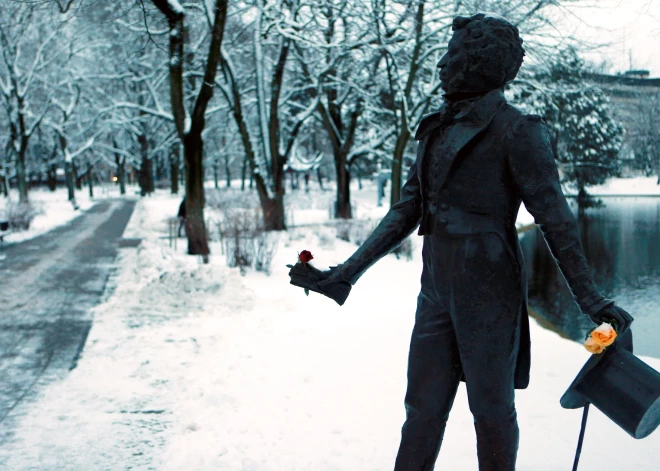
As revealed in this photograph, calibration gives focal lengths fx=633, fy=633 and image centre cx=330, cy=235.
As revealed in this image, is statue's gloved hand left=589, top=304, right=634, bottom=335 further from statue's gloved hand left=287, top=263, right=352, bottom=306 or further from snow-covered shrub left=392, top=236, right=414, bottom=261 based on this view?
snow-covered shrub left=392, top=236, right=414, bottom=261

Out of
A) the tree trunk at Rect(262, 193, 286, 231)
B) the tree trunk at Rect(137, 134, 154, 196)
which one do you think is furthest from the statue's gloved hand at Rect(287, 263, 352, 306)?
the tree trunk at Rect(137, 134, 154, 196)

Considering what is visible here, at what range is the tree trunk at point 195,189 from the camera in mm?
13969

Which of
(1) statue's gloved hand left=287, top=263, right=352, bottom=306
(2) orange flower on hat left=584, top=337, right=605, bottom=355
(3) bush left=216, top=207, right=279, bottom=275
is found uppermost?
(1) statue's gloved hand left=287, top=263, right=352, bottom=306

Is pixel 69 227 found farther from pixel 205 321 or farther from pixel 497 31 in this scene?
pixel 497 31

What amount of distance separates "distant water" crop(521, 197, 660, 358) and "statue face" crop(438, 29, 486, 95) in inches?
282

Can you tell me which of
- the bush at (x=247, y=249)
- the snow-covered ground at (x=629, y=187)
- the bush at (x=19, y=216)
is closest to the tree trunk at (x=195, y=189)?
the bush at (x=247, y=249)

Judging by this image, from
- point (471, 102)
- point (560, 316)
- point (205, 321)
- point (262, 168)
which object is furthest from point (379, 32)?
point (471, 102)

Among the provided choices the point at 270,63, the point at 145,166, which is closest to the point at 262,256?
the point at 270,63

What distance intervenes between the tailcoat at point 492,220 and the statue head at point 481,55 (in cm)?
8

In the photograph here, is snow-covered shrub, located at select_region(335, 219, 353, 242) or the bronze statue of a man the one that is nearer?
the bronze statue of a man

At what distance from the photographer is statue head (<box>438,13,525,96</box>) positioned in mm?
2596

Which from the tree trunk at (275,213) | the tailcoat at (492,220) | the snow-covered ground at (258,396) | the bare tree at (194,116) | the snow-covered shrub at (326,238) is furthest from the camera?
the tree trunk at (275,213)

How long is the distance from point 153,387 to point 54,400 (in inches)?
33.9

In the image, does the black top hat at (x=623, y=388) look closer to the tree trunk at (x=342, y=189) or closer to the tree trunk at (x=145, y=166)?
the tree trunk at (x=342, y=189)
